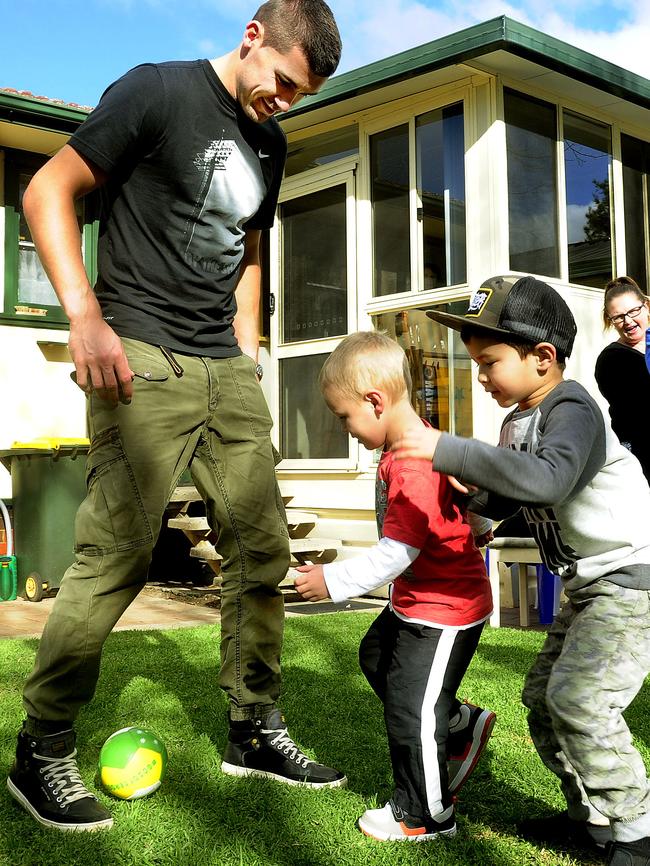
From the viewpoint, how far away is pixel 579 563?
2.29m

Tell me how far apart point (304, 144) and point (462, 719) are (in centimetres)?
728

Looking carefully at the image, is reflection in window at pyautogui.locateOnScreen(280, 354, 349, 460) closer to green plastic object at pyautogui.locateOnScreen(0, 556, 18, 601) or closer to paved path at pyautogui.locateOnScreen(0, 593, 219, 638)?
paved path at pyautogui.locateOnScreen(0, 593, 219, 638)

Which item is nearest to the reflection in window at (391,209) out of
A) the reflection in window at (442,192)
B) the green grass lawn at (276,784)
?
the reflection in window at (442,192)

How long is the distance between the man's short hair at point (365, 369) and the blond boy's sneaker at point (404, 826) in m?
1.11

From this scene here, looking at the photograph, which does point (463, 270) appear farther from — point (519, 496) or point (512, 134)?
point (519, 496)

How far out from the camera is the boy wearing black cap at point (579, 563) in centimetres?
213

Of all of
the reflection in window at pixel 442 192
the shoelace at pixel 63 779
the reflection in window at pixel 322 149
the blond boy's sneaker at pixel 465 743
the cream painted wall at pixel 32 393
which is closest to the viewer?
the shoelace at pixel 63 779

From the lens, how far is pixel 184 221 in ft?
9.22

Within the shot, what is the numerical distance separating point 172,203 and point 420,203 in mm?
5546

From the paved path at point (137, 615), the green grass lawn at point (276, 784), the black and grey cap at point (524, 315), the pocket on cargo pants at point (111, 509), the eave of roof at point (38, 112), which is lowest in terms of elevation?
the paved path at point (137, 615)

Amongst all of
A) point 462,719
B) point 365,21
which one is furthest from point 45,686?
point 365,21

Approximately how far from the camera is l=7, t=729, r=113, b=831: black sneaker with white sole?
2494 millimetres

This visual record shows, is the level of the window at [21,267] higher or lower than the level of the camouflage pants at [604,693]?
higher

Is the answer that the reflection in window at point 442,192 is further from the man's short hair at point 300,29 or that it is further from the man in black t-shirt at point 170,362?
the man's short hair at point 300,29
